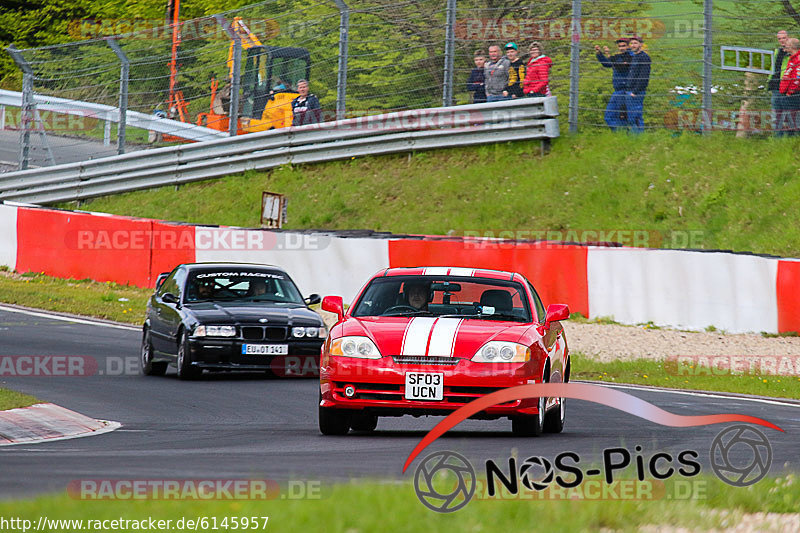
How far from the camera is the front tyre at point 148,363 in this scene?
1495 cm

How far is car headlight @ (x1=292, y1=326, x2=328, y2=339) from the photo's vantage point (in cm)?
1440

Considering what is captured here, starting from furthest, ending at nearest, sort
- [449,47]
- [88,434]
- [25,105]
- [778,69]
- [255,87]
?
[25,105], [255,87], [449,47], [778,69], [88,434]

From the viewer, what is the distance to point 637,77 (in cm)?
2239

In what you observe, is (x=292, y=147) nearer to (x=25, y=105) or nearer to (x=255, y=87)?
(x=255, y=87)

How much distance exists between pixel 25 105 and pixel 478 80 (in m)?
11.2

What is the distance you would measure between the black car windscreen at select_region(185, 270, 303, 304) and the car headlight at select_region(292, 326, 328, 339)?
0.97m

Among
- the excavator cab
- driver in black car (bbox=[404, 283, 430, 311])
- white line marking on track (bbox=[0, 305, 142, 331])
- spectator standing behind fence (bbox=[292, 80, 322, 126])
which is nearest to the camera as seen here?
driver in black car (bbox=[404, 283, 430, 311])

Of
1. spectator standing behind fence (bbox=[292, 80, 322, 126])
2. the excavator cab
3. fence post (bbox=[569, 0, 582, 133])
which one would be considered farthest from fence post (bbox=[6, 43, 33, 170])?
fence post (bbox=[569, 0, 582, 133])

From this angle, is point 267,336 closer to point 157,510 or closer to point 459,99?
point 157,510

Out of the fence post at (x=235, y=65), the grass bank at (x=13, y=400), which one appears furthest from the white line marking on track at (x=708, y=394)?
the fence post at (x=235, y=65)

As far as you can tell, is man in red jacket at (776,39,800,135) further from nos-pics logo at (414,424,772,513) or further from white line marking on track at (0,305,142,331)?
nos-pics logo at (414,424,772,513)

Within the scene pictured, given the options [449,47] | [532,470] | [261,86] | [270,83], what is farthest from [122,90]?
[532,470]

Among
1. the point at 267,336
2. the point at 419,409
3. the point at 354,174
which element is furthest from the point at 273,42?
the point at 419,409

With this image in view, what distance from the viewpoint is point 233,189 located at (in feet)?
92.7
